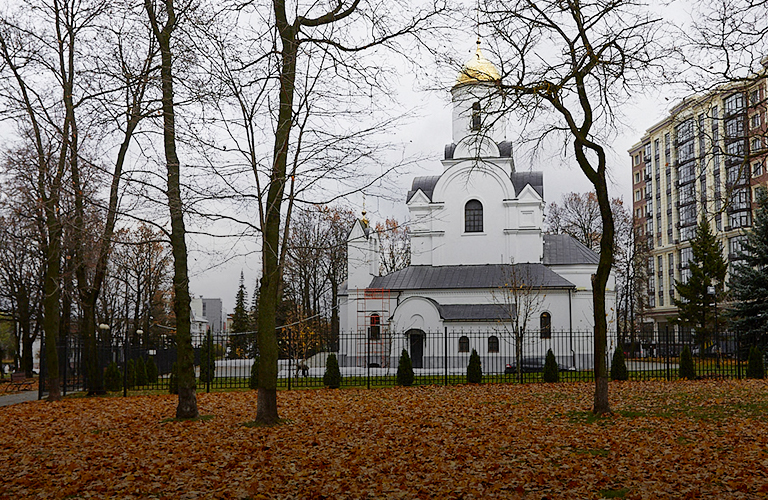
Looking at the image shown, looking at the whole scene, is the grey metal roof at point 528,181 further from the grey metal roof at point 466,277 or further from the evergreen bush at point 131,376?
the evergreen bush at point 131,376

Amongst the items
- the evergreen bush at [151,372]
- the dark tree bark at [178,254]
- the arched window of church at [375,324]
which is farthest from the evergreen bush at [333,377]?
the arched window of church at [375,324]

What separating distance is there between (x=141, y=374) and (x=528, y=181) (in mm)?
26965

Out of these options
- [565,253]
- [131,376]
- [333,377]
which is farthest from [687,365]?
[131,376]

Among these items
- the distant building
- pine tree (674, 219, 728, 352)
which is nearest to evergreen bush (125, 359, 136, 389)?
pine tree (674, 219, 728, 352)

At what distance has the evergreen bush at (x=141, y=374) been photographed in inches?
969

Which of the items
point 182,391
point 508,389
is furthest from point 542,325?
point 182,391

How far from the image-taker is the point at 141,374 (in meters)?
24.8

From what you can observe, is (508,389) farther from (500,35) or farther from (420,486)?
(420,486)

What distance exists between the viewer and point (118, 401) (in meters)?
18.1

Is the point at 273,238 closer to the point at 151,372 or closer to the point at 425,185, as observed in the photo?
the point at 151,372

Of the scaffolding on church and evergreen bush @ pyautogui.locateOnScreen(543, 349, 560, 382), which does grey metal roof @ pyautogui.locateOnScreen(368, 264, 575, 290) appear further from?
evergreen bush @ pyautogui.locateOnScreen(543, 349, 560, 382)

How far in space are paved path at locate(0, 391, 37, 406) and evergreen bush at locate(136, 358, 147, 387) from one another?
349 centimetres

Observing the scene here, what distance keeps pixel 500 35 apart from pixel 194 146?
6.38 metres

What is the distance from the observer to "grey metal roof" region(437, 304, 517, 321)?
36500mm
